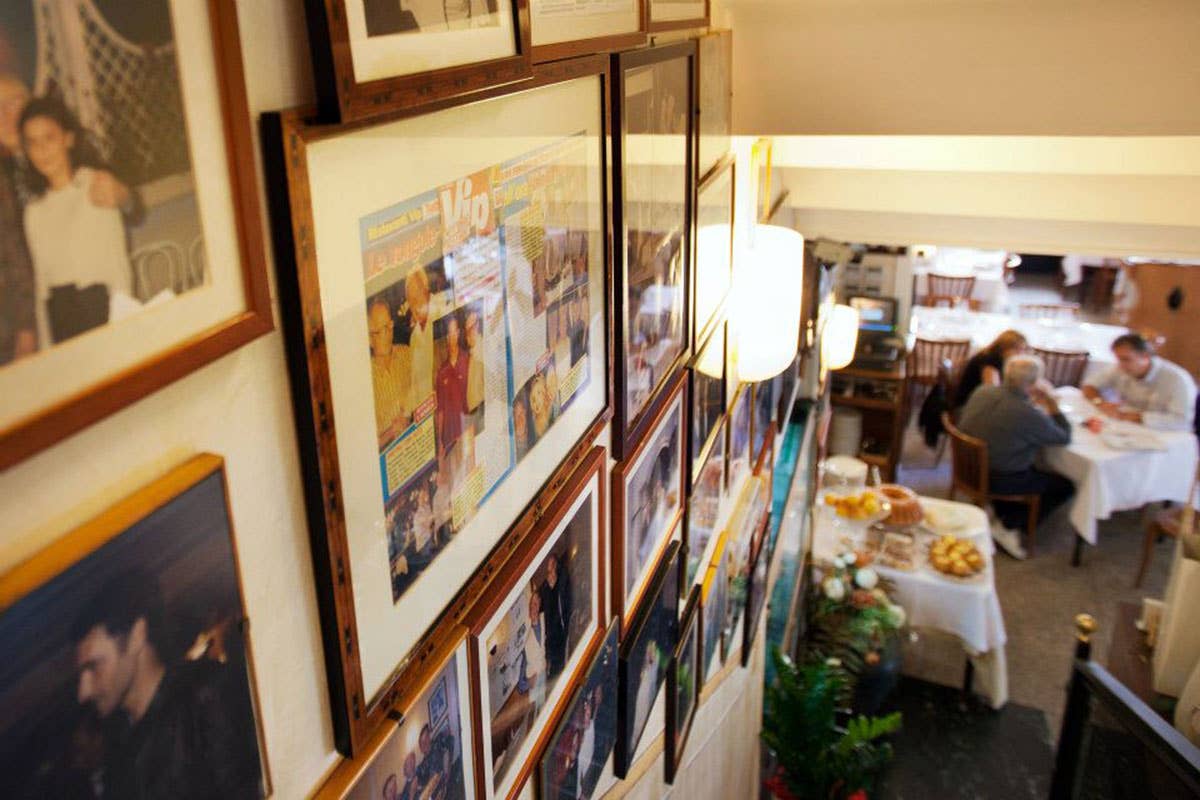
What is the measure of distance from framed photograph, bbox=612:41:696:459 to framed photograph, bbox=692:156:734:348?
5.6 inches

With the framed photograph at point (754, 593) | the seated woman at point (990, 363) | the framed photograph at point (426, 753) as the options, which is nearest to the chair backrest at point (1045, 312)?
the seated woman at point (990, 363)

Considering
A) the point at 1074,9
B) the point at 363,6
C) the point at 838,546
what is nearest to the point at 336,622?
the point at 363,6

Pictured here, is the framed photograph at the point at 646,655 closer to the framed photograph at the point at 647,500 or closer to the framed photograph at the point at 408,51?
the framed photograph at the point at 647,500

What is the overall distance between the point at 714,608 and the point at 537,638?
4.85 ft

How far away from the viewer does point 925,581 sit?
465 centimetres

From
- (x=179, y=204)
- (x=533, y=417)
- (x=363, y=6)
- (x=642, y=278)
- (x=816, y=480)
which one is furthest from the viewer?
(x=816, y=480)

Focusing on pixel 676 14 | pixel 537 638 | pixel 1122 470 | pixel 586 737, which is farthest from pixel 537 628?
pixel 1122 470

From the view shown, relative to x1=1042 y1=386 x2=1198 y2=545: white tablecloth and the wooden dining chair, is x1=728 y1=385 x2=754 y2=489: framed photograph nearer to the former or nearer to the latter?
the wooden dining chair

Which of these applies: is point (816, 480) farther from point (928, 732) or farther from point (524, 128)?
point (524, 128)

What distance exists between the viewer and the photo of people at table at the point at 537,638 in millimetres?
1163

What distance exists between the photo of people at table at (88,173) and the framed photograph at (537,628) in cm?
62

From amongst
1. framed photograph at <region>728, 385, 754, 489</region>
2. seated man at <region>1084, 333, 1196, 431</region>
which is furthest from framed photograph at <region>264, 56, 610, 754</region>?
seated man at <region>1084, 333, 1196, 431</region>

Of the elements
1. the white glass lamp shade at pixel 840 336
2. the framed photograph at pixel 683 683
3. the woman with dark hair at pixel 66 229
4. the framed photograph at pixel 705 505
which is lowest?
the framed photograph at pixel 683 683

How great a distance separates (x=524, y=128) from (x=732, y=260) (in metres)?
1.53
